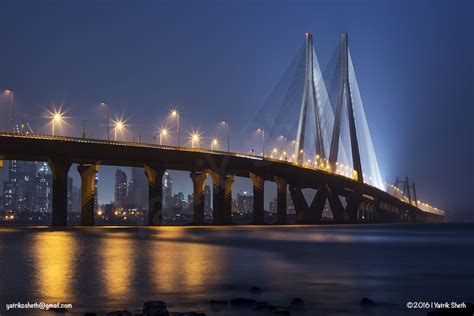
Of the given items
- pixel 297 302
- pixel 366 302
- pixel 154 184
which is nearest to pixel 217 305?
pixel 297 302

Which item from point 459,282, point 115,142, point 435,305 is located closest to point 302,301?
point 435,305

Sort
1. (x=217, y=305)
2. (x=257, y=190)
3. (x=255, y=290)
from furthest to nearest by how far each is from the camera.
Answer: (x=257, y=190)
(x=255, y=290)
(x=217, y=305)

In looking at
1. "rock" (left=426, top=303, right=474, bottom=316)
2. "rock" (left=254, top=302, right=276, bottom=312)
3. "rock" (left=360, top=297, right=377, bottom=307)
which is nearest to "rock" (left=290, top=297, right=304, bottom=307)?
"rock" (left=254, top=302, right=276, bottom=312)

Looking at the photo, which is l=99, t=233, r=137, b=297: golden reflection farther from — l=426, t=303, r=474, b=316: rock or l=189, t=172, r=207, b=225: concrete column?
l=189, t=172, r=207, b=225: concrete column

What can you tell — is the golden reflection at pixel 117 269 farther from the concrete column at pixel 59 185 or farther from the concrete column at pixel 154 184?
the concrete column at pixel 154 184

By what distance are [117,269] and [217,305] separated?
1315 cm

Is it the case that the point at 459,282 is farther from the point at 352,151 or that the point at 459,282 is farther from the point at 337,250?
the point at 352,151

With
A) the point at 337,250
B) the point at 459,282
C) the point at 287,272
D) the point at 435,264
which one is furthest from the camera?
the point at 337,250

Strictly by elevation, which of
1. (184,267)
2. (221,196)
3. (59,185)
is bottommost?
(184,267)

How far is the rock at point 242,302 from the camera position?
74.7ft

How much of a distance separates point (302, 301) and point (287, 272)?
11.2 metres

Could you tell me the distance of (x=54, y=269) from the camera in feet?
113

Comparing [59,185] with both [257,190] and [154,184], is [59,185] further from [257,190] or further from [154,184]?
[257,190]

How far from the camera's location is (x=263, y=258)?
Answer: 44.4 meters
